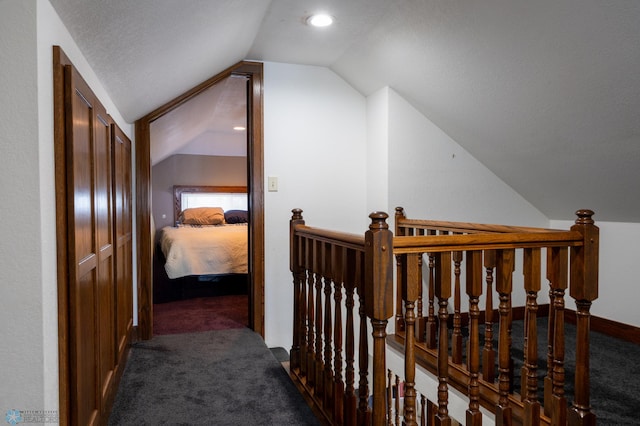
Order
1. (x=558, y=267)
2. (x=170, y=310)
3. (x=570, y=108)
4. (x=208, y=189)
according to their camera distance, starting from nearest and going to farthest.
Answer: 1. (x=558, y=267)
2. (x=570, y=108)
3. (x=170, y=310)
4. (x=208, y=189)

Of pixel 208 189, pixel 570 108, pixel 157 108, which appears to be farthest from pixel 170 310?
pixel 570 108

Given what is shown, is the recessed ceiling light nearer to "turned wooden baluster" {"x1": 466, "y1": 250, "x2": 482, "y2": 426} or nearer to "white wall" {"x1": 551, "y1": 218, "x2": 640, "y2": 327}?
"turned wooden baluster" {"x1": 466, "y1": 250, "x2": 482, "y2": 426}

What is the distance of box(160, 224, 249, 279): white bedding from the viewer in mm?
4016

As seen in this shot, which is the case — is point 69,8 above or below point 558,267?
above

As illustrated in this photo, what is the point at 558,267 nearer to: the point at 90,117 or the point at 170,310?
the point at 90,117

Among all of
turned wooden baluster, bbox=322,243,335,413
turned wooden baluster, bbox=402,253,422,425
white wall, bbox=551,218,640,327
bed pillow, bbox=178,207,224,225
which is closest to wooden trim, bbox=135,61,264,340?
turned wooden baluster, bbox=322,243,335,413

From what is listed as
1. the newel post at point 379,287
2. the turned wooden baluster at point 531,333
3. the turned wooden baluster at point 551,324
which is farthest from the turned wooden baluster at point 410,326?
the turned wooden baluster at point 551,324

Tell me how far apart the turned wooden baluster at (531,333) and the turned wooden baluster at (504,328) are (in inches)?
2.7

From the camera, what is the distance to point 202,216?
564cm

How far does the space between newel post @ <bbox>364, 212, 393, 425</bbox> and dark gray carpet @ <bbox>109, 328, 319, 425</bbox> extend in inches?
21.7

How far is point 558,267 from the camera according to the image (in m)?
1.58

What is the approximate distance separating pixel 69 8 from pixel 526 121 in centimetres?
236

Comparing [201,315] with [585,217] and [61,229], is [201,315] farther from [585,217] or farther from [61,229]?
[585,217]

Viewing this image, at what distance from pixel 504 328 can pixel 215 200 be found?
533 cm
